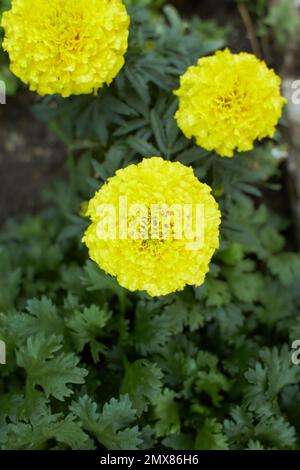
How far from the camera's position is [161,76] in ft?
7.07

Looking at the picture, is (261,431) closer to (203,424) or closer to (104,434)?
(203,424)

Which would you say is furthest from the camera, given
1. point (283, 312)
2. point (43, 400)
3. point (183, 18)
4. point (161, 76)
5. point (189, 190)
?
point (183, 18)

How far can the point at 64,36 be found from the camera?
1762mm

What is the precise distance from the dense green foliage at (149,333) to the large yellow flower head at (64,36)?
0.28 meters

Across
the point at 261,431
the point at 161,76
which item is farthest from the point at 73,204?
the point at 261,431

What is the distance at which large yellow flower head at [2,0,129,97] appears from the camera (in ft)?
5.76

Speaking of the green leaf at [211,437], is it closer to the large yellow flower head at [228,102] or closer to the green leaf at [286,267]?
the green leaf at [286,267]

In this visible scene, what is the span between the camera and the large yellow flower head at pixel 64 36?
1.76m

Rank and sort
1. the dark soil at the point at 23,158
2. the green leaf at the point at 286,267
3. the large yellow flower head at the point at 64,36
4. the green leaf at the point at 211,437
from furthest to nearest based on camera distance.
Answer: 1. the dark soil at the point at 23,158
2. the green leaf at the point at 286,267
3. the green leaf at the point at 211,437
4. the large yellow flower head at the point at 64,36

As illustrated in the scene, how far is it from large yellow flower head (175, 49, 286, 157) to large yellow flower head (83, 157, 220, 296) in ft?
0.89

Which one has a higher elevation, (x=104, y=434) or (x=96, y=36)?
(x=96, y=36)

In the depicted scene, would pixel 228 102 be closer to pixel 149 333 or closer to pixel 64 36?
pixel 64 36

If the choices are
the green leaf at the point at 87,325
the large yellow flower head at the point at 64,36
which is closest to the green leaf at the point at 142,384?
the green leaf at the point at 87,325

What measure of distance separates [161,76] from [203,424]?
4.65 feet
